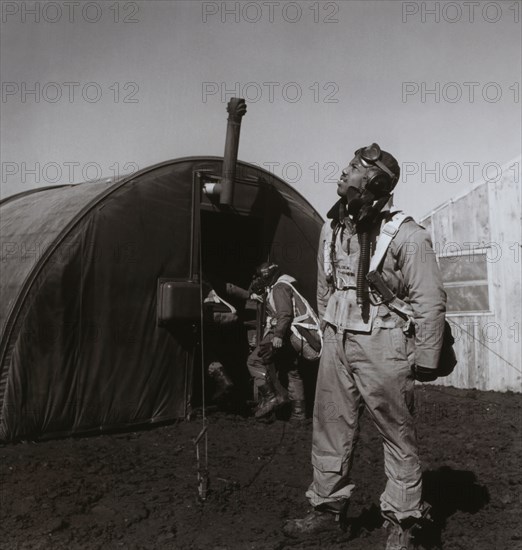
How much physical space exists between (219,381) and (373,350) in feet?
14.2

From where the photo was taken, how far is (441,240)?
37.7ft

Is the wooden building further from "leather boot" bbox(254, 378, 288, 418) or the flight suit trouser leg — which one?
the flight suit trouser leg

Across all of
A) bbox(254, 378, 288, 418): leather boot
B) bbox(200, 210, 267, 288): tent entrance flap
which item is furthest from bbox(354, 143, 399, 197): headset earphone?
bbox(200, 210, 267, 288): tent entrance flap

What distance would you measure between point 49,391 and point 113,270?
1.41 m

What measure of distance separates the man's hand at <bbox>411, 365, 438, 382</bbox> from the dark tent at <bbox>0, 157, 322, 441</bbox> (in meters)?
4.10

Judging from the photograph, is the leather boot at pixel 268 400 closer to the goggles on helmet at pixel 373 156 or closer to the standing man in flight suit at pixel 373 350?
the standing man in flight suit at pixel 373 350

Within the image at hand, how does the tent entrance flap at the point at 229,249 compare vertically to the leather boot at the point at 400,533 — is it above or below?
above

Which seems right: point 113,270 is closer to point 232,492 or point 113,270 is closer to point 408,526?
point 232,492

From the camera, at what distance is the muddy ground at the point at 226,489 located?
4.13m

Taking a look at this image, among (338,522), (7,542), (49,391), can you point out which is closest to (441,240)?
(49,391)

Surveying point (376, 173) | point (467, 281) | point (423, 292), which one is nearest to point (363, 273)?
point (423, 292)

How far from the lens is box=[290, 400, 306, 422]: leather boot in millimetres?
7781

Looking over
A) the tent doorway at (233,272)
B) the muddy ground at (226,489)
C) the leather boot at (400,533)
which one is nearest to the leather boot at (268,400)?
the muddy ground at (226,489)

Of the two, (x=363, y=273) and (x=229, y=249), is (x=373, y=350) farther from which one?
(x=229, y=249)
